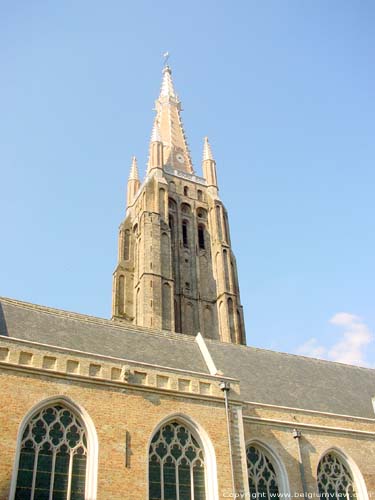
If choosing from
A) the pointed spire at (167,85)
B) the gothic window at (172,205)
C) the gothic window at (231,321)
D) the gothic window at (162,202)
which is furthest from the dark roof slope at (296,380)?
the pointed spire at (167,85)

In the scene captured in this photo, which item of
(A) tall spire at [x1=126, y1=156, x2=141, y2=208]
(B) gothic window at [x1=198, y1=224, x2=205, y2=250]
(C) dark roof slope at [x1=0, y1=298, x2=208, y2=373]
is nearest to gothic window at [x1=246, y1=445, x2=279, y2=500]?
(C) dark roof slope at [x1=0, y1=298, x2=208, y2=373]

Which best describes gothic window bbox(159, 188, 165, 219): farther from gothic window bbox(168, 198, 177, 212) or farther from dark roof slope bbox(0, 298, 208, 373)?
dark roof slope bbox(0, 298, 208, 373)

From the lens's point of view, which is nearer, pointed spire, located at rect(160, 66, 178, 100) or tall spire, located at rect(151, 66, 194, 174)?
tall spire, located at rect(151, 66, 194, 174)

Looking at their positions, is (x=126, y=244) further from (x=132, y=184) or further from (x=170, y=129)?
(x=170, y=129)

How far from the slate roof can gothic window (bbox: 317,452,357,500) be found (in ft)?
8.09

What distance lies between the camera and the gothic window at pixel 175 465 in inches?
680

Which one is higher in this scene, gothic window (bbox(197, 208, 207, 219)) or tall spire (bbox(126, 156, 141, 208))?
tall spire (bbox(126, 156, 141, 208))

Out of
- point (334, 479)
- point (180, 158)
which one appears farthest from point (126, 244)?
point (334, 479)

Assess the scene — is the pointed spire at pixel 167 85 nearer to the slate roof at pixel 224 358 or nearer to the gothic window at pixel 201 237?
→ the gothic window at pixel 201 237

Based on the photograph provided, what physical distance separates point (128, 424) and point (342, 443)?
9965mm

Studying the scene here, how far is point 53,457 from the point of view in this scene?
1606 cm

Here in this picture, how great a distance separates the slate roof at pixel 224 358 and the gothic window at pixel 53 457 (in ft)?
13.2

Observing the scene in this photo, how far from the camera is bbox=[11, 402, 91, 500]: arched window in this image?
15.5 meters

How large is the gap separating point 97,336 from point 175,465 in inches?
255
